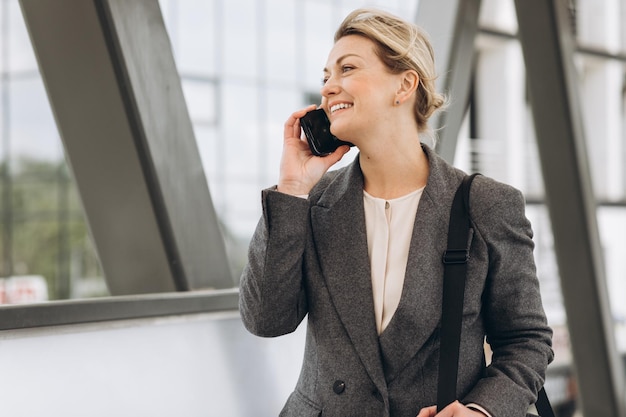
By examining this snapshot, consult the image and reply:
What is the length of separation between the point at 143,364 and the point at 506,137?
9.45 meters

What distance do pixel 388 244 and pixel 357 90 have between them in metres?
0.34

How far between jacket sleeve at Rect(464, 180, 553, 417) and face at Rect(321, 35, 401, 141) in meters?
0.28

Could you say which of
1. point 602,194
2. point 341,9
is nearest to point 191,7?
point 341,9

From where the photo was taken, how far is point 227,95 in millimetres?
18312

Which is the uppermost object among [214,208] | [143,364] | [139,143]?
[139,143]

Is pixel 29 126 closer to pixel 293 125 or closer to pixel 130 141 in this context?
pixel 130 141

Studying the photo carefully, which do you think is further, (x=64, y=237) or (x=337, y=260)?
(x=64, y=237)

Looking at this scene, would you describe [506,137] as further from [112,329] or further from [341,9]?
[112,329]

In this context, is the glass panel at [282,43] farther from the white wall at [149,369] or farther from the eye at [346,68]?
the eye at [346,68]

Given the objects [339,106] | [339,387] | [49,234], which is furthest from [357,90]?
[49,234]

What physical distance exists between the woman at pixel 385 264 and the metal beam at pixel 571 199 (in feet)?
6.93

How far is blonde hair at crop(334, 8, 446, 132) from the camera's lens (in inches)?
64.3

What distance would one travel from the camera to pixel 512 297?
1593 millimetres

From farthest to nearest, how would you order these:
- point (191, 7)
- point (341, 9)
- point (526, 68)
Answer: point (191, 7), point (341, 9), point (526, 68)
